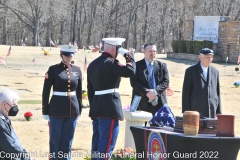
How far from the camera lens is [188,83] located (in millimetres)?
8086

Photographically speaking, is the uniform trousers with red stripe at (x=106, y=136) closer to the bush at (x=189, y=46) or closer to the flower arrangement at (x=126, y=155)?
the flower arrangement at (x=126, y=155)

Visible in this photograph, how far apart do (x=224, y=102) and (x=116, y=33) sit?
52.9 metres

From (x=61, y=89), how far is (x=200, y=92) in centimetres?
181

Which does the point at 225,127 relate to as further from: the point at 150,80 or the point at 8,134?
the point at 150,80

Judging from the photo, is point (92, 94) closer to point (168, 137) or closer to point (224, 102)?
point (168, 137)

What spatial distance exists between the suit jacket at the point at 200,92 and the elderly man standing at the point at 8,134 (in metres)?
3.11

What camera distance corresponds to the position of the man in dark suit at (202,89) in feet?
26.1

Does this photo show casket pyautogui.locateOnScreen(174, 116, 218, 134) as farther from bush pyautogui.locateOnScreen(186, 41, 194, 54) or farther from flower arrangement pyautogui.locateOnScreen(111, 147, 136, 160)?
bush pyautogui.locateOnScreen(186, 41, 194, 54)

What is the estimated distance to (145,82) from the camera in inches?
327

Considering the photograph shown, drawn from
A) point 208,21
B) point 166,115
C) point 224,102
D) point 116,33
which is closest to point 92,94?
point 166,115

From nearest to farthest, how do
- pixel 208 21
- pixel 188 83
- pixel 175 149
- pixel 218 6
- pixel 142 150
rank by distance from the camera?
pixel 175 149, pixel 142 150, pixel 188 83, pixel 208 21, pixel 218 6

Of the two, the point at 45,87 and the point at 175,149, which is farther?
the point at 45,87

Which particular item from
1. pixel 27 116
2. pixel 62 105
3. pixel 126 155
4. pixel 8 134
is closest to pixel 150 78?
pixel 126 155

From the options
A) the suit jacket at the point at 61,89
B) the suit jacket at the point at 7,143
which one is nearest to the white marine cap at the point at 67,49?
the suit jacket at the point at 61,89
